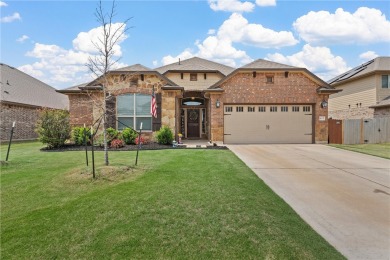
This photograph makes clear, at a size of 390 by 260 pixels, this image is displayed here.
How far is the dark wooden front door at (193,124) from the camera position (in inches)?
770

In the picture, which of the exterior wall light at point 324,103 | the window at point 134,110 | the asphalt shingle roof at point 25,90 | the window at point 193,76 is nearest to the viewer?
the window at point 134,110

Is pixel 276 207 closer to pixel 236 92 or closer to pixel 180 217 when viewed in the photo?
pixel 180 217

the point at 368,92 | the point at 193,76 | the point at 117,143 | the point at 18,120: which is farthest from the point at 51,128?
the point at 368,92

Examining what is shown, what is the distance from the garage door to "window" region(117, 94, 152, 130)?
4635mm

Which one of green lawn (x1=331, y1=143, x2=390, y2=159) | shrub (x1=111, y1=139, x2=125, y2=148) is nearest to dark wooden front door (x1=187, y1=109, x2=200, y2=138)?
shrub (x1=111, y1=139, x2=125, y2=148)

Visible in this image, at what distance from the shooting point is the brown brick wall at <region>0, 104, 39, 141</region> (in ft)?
57.6

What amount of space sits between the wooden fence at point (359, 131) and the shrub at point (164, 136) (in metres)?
10.0

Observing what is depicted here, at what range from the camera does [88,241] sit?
11.4 feet

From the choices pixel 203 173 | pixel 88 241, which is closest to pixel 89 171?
pixel 203 173

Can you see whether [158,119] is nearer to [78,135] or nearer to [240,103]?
[78,135]

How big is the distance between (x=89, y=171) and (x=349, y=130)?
50.4 ft

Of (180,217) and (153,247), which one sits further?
(180,217)

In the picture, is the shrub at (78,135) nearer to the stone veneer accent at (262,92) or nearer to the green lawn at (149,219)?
the green lawn at (149,219)

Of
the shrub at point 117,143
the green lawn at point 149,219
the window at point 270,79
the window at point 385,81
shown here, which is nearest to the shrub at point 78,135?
the shrub at point 117,143
